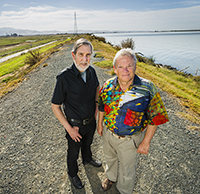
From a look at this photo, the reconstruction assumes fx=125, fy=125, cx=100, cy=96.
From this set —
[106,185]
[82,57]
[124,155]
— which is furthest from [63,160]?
[82,57]

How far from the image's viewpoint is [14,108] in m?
6.68

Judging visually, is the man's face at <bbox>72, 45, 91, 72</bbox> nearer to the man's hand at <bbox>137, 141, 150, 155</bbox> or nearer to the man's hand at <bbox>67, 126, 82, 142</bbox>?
the man's hand at <bbox>67, 126, 82, 142</bbox>

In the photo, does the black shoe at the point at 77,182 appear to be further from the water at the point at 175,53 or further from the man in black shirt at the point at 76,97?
the water at the point at 175,53

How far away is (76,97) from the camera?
2.09m

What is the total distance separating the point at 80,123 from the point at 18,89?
8981 millimetres

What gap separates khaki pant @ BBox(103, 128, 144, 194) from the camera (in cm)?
201

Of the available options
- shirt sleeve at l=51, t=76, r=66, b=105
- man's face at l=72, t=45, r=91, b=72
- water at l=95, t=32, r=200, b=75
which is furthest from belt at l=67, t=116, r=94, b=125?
water at l=95, t=32, r=200, b=75

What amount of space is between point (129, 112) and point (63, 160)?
265 centimetres

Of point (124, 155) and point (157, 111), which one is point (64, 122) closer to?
point (124, 155)

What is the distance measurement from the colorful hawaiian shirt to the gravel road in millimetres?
1713

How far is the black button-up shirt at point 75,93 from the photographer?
1.98m

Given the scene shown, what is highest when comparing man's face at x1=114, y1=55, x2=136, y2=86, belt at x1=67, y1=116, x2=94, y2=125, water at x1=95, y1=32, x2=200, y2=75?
man's face at x1=114, y1=55, x2=136, y2=86

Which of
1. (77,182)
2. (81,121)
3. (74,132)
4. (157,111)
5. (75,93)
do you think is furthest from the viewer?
(77,182)

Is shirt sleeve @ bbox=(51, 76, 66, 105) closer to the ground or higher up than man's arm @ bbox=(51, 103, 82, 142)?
higher up
